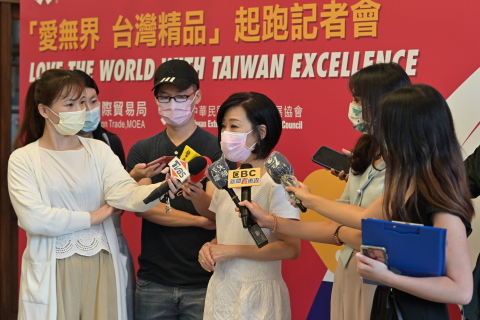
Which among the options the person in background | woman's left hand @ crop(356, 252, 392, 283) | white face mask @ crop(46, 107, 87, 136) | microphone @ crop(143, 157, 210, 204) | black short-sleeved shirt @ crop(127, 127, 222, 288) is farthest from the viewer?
black short-sleeved shirt @ crop(127, 127, 222, 288)

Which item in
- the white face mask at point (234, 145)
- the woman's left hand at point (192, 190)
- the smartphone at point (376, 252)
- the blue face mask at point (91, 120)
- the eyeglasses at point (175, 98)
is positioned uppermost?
the eyeglasses at point (175, 98)

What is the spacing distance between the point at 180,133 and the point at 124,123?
1250 millimetres

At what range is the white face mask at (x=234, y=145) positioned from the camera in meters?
2.49

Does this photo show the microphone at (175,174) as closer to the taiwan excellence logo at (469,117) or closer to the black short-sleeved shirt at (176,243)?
the black short-sleeved shirt at (176,243)

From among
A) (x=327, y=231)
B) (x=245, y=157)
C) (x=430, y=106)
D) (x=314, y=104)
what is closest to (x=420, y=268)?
(x=430, y=106)

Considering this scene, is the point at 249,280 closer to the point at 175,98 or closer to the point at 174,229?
the point at 174,229

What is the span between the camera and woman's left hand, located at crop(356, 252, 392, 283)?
174 centimetres

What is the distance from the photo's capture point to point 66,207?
267cm

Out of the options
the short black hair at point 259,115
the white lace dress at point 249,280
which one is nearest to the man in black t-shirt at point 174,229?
the white lace dress at point 249,280

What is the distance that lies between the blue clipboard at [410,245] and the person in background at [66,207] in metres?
1.25

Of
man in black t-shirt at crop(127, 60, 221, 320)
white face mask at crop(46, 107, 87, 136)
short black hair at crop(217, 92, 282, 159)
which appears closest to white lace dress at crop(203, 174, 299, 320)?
short black hair at crop(217, 92, 282, 159)

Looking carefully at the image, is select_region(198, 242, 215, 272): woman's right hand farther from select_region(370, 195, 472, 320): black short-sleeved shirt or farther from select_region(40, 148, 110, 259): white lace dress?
select_region(370, 195, 472, 320): black short-sleeved shirt

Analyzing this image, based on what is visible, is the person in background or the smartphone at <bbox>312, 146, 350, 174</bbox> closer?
the person in background

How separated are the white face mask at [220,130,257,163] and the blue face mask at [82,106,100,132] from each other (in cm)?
99
